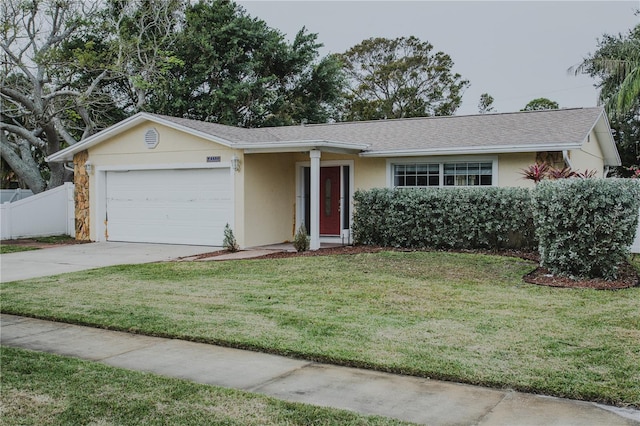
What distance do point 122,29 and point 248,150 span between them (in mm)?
13481

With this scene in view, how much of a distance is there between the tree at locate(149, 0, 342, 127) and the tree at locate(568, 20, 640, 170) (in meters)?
13.1

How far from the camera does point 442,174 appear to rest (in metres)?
14.8

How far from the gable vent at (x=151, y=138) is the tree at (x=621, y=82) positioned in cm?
1642

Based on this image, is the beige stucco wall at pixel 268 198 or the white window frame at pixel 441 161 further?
the beige stucco wall at pixel 268 198

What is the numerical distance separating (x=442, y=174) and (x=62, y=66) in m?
15.7

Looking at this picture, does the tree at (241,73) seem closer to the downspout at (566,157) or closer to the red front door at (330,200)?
the red front door at (330,200)

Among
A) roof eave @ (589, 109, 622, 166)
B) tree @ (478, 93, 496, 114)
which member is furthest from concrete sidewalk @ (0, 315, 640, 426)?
tree @ (478, 93, 496, 114)

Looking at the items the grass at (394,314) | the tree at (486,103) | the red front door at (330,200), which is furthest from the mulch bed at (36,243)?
the tree at (486,103)

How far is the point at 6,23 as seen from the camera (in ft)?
65.8

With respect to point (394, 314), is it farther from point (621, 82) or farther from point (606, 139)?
point (621, 82)

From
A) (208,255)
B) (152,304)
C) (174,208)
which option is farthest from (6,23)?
(152,304)

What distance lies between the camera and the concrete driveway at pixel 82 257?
11648 mm

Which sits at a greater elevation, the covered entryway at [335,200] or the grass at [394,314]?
the covered entryway at [335,200]

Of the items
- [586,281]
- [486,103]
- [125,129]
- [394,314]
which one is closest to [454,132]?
[586,281]
